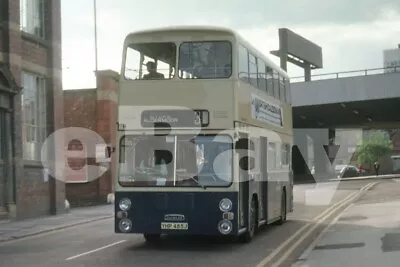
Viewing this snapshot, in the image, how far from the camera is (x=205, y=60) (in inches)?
519

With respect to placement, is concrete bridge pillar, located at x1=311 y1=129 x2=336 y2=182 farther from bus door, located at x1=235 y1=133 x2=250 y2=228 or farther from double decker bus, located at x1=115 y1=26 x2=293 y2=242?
double decker bus, located at x1=115 y1=26 x2=293 y2=242

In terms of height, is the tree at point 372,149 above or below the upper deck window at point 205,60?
below

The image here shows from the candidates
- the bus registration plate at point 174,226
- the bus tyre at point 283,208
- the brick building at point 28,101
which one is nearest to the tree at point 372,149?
the brick building at point 28,101

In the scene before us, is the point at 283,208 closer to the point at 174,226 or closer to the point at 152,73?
the point at 174,226

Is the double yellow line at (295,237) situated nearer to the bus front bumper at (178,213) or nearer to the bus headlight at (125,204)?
the bus front bumper at (178,213)

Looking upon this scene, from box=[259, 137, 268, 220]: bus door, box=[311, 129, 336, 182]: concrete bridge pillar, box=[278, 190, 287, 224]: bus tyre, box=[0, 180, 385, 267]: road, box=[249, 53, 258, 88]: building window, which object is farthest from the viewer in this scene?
box=[311, 129, 336, 182]: concrete bridge pillar

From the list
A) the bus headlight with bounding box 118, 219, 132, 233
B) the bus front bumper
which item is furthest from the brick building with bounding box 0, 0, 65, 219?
the bus front bumper

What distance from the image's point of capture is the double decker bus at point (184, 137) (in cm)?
1269

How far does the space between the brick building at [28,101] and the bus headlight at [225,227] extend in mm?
11581

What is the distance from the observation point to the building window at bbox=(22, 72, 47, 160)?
24164mm

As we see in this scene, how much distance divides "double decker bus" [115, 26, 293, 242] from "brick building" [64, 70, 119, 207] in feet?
63.6

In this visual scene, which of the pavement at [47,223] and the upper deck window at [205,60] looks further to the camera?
the pavement at [47,223]

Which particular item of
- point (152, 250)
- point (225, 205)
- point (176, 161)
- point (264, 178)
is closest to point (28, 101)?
point (264, 178)

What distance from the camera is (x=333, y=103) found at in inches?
1882
